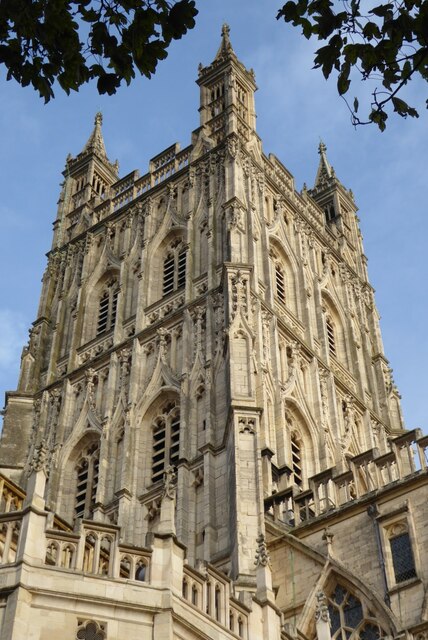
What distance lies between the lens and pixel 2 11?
445 inches

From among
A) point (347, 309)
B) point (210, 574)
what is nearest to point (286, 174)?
point (347, 309)

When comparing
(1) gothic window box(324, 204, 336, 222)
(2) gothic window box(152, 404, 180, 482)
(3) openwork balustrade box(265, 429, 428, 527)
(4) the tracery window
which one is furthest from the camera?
(1) gothic window box(324, 204, 336, 222)

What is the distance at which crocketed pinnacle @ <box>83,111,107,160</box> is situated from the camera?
157ft

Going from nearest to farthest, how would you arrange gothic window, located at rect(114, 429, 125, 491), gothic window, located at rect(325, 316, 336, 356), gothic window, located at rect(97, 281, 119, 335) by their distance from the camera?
gothic window, located at rect(114, 429, 125, 491) → gothic window, located at rect(97, 281, 119, 335) → gothic window, located at rect(325, 316, 336, 356)

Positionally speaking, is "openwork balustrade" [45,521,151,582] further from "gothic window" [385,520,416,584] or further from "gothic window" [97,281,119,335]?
"gothic window" [97,281,119,335]

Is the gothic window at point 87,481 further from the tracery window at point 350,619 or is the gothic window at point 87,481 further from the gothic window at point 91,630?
the gothic window at point 91,630

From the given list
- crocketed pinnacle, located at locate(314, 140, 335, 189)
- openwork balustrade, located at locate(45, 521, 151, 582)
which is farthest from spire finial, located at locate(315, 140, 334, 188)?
openwork balustrade, located at locate(45, 521, 151, 582)

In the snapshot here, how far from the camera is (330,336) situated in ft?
129

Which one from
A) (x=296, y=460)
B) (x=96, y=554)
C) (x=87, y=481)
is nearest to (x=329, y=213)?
(x=296, y=460)

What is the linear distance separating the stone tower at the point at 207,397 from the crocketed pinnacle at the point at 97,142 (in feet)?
0.78

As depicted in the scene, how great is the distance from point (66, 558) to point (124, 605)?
0.95 metres

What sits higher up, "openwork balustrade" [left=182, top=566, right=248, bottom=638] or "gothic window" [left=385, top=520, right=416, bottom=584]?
"gothic window" [left=385, top=520, right=416, bottom=584]

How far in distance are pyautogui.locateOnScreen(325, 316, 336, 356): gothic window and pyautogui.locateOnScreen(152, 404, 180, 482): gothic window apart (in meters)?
7.80

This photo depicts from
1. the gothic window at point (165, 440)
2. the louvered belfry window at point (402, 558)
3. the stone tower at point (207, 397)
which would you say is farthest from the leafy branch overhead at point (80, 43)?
the gothic window at point (165, 440)
